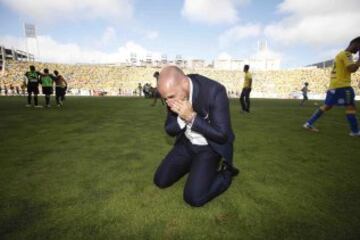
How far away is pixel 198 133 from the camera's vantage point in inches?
94.6

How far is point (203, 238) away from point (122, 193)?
3.67ft

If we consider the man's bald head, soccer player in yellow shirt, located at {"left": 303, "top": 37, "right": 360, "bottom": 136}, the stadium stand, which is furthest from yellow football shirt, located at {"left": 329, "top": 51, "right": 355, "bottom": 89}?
the stadium stand

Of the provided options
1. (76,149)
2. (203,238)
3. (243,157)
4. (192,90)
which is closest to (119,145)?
(76,149)

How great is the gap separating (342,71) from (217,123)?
4518 millimetres

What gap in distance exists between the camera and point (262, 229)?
6.24 feet

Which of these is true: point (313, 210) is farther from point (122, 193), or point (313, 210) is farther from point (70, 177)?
point (70, 177)

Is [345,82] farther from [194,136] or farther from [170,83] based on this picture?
[170,83]

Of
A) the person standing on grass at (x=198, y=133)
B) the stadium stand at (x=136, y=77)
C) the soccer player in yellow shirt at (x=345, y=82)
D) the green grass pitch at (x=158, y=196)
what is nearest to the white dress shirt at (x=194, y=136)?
the person standing on grass at (x=198, y=133)

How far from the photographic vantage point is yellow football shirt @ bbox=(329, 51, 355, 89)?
5117 mm

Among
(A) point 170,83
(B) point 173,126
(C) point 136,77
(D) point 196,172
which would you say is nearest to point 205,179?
(D) point 196,172

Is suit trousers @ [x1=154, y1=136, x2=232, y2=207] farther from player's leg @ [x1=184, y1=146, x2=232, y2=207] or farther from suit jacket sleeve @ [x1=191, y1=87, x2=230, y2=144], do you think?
suit jacket sleeve @ [x1=191, y1=87, x2=230, y2=144]

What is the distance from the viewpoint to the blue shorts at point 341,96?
5.19 metres

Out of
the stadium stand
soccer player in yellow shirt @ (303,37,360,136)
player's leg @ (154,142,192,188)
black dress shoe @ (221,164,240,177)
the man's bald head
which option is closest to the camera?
the man's bald head

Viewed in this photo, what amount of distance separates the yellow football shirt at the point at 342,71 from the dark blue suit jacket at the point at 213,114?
4.28m
